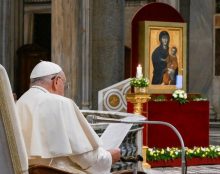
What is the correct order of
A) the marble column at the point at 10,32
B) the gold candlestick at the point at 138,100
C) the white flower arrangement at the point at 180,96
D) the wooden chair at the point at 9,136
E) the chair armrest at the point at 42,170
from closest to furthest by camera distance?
the wooden chair at the point at 9,136 → the chair armrest at the point at 42,170 → the gold candlestick at the point at 138,100 → the white flower arrangement at the point at 180,96 → the marble column at the point at 10,32

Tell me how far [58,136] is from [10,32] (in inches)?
819

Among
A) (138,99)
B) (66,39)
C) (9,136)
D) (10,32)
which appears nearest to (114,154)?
(9,136)

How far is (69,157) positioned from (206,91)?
18541 millimetres

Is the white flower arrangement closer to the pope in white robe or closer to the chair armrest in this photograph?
the pope in white robe

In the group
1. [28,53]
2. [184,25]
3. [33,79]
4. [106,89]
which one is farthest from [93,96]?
[33,79]

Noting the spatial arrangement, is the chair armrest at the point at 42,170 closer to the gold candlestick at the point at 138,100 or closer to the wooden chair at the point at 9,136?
the wooden chair at the point at 9,136

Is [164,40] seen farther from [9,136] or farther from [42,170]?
[9,136]

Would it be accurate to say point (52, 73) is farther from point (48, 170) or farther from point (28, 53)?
point (28, 53)

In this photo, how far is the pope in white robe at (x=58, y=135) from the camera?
4.25 m

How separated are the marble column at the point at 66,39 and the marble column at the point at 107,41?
45cm

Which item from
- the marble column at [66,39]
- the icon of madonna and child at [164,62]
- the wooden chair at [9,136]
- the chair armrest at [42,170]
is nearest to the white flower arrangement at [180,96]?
the icon of madonna and child at [164,62]

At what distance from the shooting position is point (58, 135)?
4246 millimetres

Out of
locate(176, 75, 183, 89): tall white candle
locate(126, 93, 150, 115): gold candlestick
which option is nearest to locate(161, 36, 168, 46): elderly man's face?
locate(176, 75, 183, 89): tall white candle

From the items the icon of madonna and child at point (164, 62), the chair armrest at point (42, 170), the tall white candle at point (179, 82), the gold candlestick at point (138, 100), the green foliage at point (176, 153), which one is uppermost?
the icon of madonna and child at point (164, 62)
